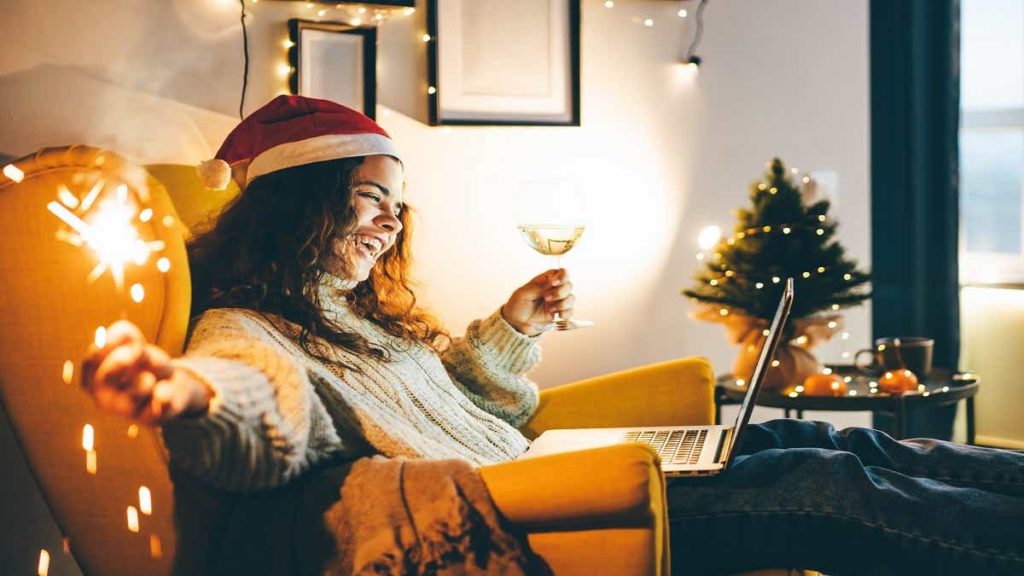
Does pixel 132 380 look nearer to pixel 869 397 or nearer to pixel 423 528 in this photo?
A: pixel 423 528

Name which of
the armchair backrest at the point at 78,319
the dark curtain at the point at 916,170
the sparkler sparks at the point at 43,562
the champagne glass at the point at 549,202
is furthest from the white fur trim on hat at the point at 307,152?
the dark curtain at the point at 916,170

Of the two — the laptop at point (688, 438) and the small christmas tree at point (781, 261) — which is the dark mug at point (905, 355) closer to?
the small christmas tree at point (781, 261)

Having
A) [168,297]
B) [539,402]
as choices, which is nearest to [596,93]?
[539,402]

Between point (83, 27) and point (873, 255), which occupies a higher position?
point (83, 27)

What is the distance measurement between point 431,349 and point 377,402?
1.20ft

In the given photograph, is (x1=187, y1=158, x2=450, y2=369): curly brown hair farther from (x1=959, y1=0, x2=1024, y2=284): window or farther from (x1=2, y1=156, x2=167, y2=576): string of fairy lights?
(x1=959, y1=0, x2=1024, y2=284): window

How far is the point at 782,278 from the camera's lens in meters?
2.11

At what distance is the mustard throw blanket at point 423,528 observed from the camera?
1.15 m

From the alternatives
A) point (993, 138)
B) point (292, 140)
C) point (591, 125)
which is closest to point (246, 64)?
point (292, 140)

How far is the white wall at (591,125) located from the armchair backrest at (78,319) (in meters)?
0.54

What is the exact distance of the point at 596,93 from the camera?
2.32 metres

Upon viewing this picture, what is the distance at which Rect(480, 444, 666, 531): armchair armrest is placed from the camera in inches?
45.3

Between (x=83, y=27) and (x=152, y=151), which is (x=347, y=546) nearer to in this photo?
(x=152, y=151)

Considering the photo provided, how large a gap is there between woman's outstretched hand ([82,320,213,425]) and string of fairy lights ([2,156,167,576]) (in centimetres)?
35
